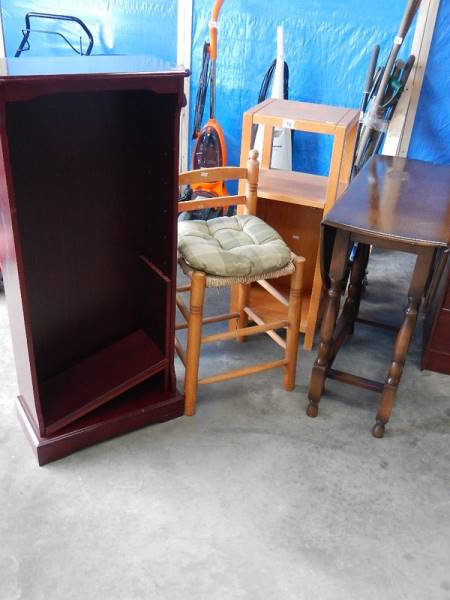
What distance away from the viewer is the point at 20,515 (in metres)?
1.59

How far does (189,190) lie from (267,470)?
2187 mm

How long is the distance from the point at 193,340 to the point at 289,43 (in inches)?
81.9

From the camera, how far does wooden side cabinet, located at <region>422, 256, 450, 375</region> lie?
2.16 metres

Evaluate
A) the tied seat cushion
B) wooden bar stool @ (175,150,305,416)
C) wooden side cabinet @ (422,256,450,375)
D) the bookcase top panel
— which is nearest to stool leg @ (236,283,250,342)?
wooden bar stool @ (175,150,305,416)

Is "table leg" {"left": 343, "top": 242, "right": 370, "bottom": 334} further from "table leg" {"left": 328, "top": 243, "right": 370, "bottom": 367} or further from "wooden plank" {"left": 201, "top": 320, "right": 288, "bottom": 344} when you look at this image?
"wooden plank" {"left": 201, "top": 320, "right": 288, "bottom": 344}

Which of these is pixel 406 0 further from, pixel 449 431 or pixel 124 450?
pixel 124 450

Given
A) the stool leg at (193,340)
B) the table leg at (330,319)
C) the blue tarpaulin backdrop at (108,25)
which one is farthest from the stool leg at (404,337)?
the blue tarpaulin backdrop at (108,25)

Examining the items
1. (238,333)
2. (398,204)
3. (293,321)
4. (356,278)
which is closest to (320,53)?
(356,278)

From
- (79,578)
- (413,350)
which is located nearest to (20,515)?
(79,578)

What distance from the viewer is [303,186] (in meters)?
2.27

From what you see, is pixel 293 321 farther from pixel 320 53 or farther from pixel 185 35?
pixel 185 35

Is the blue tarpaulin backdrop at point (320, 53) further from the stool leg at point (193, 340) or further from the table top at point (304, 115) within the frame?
the stool leg at point (193, 340)

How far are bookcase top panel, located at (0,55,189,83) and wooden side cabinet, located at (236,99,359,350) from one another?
0.61 m

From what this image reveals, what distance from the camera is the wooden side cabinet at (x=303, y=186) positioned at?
2027mm
